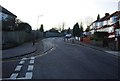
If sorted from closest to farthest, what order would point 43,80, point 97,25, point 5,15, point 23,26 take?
point 43,80
point 5,15
point 23,26
point 97,25

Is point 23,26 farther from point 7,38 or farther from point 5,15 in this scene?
point 7,38

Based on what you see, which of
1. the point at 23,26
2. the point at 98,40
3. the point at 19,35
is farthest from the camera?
the point at 23,26

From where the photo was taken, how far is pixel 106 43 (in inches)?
1935

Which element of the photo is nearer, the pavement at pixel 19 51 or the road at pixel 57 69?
the road at pixel 57 69

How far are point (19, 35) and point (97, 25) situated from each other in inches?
2371

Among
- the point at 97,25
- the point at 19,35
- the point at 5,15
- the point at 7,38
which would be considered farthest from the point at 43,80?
the point at 97,25

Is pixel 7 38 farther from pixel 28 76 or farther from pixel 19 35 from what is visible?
pixel 28 76

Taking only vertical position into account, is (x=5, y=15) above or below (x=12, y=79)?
above

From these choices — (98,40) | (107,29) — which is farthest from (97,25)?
(98,40)

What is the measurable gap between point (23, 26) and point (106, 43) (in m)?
23.3

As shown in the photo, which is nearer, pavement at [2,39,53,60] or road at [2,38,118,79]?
road at [2,38,118,79]

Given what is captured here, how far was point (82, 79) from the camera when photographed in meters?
12.0

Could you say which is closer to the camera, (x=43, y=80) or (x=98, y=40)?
(x=43, y=80)

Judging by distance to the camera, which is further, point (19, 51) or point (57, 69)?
point (19, 51)
